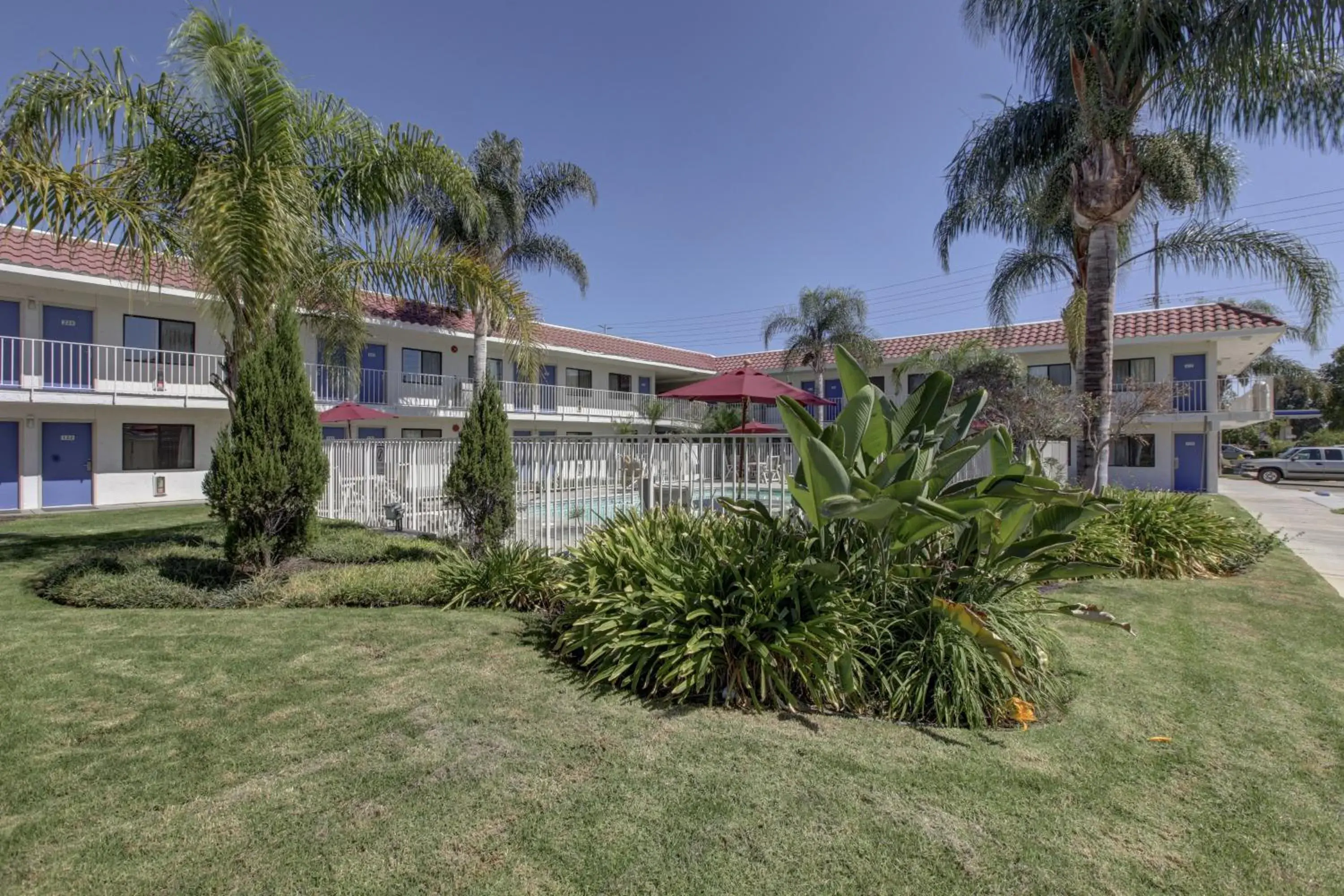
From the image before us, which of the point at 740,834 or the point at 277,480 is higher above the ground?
the point at 277,480

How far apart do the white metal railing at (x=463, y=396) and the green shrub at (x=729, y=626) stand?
40.0ft

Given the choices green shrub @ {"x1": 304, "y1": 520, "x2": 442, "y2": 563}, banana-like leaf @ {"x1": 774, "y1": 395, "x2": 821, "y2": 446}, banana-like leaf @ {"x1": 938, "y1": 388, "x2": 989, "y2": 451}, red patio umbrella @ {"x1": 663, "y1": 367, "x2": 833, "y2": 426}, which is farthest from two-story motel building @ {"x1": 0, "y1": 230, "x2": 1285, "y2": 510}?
banana-like leaf @ {"x1": 938, "y1": 388, "x2": 989, "y2": 451}

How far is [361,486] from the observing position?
11539mm

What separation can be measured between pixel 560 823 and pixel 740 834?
756 mm

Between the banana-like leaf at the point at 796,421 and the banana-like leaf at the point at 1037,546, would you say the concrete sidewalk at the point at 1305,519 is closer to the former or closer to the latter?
the banana-like leaf at the point at 1037,546

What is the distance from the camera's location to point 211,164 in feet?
23.2

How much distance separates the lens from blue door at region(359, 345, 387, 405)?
20.6 metres

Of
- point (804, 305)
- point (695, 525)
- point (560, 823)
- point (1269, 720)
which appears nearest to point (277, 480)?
point (695, 525)

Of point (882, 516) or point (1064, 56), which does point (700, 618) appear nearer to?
point (882, 516)

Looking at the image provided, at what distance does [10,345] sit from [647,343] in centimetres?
2185

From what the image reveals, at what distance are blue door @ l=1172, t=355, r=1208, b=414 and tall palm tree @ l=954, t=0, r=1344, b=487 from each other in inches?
468

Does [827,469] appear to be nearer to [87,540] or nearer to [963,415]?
[963,415]

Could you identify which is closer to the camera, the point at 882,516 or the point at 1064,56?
the point at 882,516

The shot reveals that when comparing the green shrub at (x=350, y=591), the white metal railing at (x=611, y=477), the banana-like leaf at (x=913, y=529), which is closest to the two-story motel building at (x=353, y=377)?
the white metal railing at (x=611, y=477)
